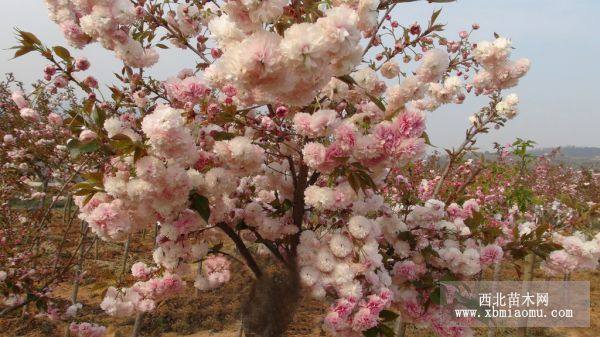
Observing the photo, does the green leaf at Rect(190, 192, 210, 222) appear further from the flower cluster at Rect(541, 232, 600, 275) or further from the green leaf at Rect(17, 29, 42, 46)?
the flower cluster at Rect(541, 232, 600, 275)

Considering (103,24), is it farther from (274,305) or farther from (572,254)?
(572,254)

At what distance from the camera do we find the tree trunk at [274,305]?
1843 mm

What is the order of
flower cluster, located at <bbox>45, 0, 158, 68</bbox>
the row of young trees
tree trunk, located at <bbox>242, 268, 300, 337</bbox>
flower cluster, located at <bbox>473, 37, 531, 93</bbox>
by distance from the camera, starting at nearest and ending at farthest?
1. the row of young trees
2. flower cluster, located at <bbox>45, 0, 158, 68</bbox>
3. tree trunk, located at <bbox>242, 268, 300, 337</bbox>
4. flower cluster, located at <bbox>473, 37, 531, 93</bbox>

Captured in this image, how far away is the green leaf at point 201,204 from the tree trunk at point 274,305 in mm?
599

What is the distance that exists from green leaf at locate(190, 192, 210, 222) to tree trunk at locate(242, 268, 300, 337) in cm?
60

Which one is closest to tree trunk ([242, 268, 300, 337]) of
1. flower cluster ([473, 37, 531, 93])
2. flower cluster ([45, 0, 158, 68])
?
flower cluster ([45, 0, 158, 68])

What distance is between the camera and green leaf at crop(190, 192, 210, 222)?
147 centimetres

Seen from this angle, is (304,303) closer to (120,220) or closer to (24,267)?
(120,220)

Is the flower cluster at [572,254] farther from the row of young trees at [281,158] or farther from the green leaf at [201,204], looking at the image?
the green leaf at [201,204]

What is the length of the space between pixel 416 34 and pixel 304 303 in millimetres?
1430

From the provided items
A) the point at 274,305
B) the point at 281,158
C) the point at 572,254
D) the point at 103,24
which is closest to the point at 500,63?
the point at 572,254

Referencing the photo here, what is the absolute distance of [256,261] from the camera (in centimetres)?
214

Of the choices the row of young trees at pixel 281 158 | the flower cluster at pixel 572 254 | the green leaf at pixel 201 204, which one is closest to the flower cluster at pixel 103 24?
the row of young trees at pixel 281 158

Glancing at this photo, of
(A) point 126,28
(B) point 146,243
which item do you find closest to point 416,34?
(A) point 126,28
